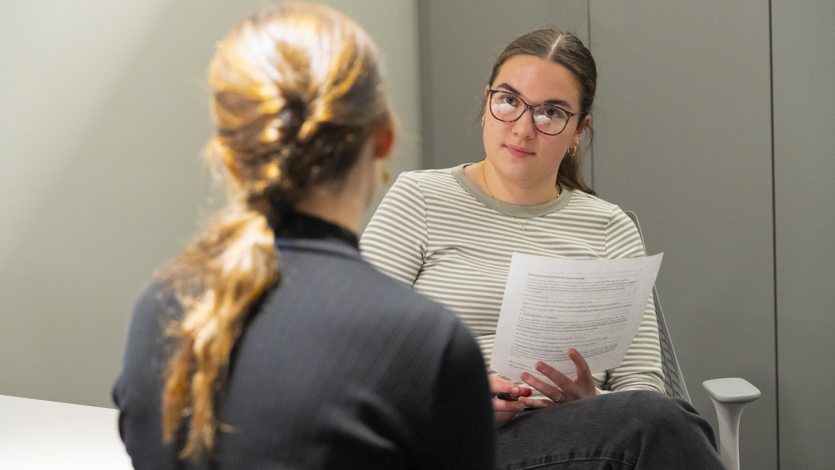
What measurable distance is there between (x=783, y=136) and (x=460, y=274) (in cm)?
131

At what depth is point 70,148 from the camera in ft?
5.36

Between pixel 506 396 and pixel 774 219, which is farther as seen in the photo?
pixel 774 219

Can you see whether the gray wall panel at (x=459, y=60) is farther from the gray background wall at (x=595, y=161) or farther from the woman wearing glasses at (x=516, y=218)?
the woman wearing glasses at (x=516, y=218)

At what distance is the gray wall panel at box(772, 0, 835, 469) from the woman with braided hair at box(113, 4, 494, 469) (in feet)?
6.02

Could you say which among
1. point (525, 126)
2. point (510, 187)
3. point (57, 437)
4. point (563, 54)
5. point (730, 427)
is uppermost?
point (563, 54)

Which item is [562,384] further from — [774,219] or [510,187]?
[774,219]

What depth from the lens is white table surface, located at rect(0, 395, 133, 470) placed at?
1.07 m

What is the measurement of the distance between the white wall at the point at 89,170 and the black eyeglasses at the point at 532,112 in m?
0.67

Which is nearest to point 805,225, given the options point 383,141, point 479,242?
point 479,242

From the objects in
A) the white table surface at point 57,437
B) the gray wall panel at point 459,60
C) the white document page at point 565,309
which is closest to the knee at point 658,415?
the white document page at point 565,309

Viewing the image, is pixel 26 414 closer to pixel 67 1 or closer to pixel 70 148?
pixel 70 148

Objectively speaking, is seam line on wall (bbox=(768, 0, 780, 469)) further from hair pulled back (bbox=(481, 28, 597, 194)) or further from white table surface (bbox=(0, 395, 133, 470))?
white table surface (bbox=(0, 395, 133, 470))

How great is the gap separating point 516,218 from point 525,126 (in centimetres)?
20

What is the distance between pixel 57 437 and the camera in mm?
1166
